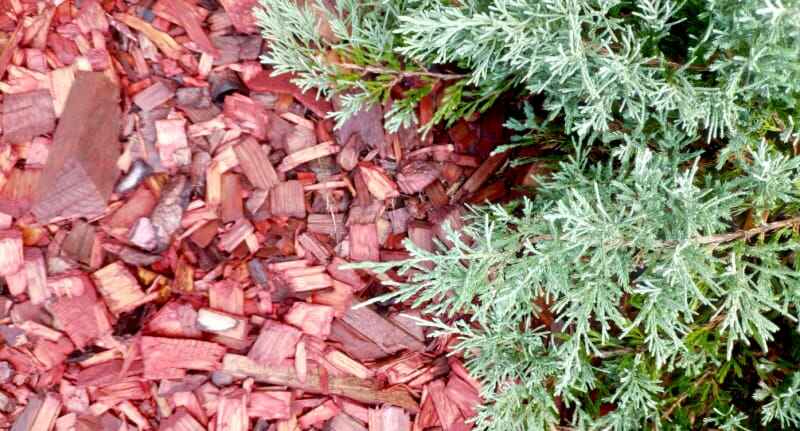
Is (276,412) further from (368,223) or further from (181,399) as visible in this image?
(368,223)

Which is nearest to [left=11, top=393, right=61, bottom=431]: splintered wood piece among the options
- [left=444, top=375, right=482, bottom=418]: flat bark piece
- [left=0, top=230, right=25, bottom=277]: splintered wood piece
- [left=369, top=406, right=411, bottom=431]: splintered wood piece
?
[left=0, top=230, right=25, bottom=277]: splintered wood piece

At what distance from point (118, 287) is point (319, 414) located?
1010 millimetres

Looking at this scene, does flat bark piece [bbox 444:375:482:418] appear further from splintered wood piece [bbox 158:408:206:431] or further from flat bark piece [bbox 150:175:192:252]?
flat bark piece [bbox 150:175:192:252]

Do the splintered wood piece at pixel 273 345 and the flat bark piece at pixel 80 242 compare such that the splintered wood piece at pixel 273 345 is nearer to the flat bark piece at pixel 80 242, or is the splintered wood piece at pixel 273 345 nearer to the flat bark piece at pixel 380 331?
the flat bark piece at pixel 380 331

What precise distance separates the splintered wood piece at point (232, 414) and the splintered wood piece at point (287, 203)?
0.81m

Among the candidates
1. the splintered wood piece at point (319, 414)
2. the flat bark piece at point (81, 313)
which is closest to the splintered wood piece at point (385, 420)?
the splintered wood piece at point (319, 414)

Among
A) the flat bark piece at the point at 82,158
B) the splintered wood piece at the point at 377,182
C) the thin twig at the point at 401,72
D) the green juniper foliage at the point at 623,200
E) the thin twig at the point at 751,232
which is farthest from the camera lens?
the splintered wood piece at the point at 377,182

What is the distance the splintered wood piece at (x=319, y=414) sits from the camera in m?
2.86

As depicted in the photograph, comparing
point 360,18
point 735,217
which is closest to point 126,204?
point 360,18

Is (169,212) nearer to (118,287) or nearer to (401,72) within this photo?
(118,287)

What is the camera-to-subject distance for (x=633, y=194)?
231cm

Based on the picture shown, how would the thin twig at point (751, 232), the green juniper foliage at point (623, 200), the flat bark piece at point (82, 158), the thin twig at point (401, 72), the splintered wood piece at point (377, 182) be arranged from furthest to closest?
1. the splintered wood piece at point (377, 182)
2. the flat bark piece at point (82, 158)
3. the thin twig at point (401, 72)
4. the thin twig at point (751, 232)
5. the green juniper foliage at point (623, 200)

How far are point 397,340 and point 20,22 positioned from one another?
2.16 meters

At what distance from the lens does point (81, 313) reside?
281 centimetres
